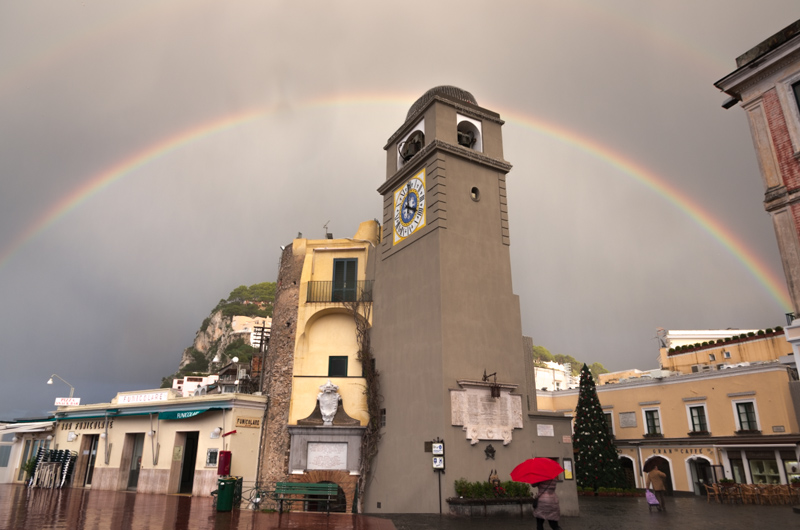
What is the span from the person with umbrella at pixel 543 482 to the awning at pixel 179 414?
19563mm

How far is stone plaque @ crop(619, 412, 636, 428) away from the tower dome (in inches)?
994

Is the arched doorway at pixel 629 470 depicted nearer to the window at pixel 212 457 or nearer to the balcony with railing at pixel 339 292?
the balcony with railing at pixel 339 292

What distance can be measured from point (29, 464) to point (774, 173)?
43.2m

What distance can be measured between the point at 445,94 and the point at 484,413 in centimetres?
1520

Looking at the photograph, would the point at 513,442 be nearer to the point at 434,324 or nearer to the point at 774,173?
the point at 434,324

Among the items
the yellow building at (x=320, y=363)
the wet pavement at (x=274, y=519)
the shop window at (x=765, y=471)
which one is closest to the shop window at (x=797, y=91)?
the wet pavement at (x=274, y=519)

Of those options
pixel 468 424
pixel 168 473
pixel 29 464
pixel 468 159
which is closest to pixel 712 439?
pixel 468 424

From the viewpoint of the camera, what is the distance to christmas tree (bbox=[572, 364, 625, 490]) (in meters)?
33.2

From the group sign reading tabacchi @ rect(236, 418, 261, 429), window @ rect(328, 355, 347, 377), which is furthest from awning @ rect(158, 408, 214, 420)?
window @ rect(328, 355, 347, 377)

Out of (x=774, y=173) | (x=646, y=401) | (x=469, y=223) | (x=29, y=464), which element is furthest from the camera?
(x=646, y=401)

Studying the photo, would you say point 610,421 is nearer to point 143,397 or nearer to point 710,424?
point 710,424

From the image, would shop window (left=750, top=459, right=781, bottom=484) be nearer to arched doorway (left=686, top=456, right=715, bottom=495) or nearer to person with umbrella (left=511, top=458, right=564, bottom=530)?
arched doorway (left=686, top=456, right=715, bottom=495)

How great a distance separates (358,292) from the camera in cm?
2745

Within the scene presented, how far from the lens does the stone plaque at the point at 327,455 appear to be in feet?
79.8
